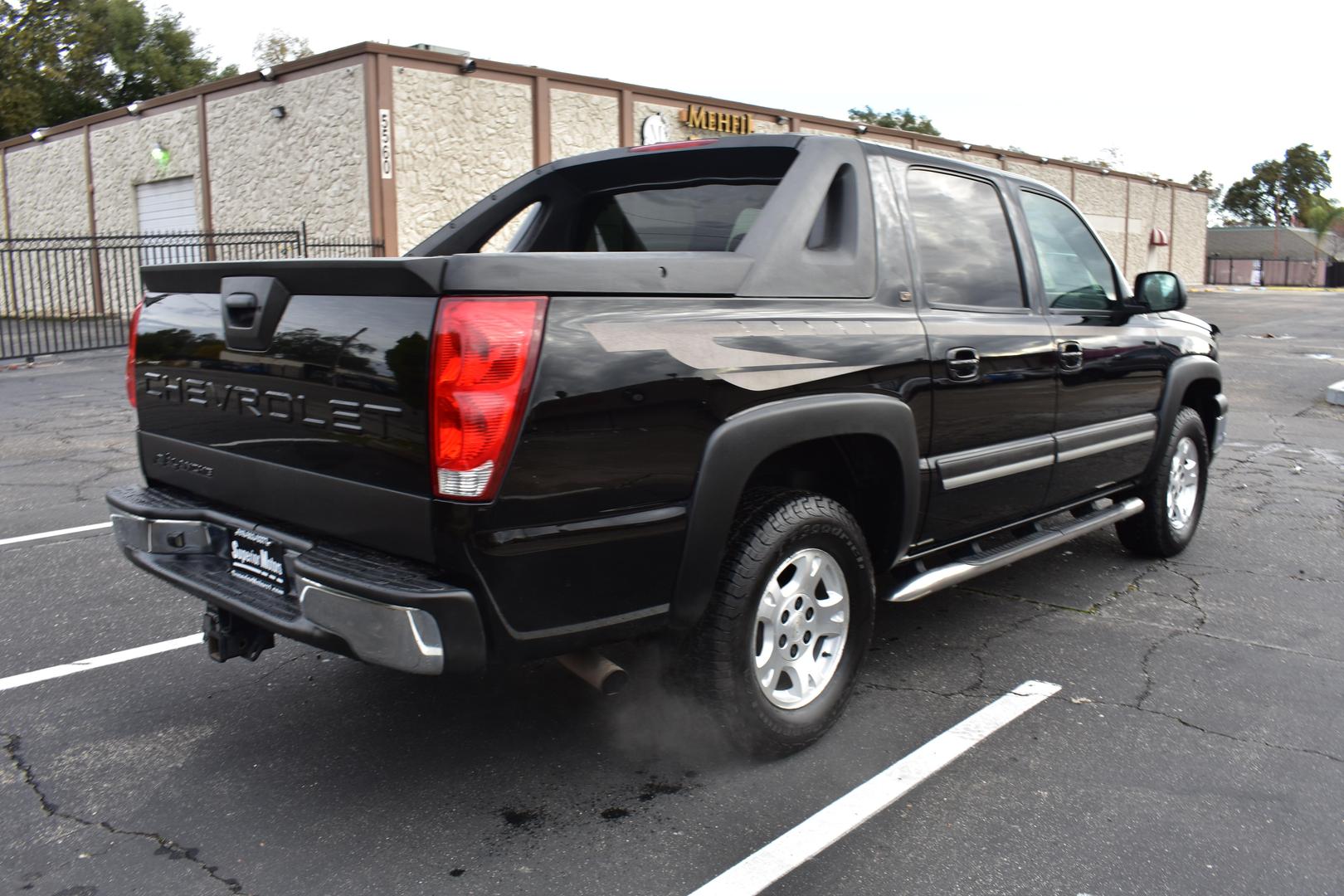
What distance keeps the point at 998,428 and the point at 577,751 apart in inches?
77.3

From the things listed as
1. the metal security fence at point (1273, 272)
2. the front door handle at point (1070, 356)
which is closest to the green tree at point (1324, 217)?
the metal security fence at point (1273, 272)

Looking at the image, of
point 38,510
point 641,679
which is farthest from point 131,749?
point 38,510

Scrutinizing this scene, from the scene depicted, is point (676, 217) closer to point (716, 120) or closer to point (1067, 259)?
point (1067, 259)

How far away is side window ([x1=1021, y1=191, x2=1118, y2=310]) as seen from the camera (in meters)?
4.56

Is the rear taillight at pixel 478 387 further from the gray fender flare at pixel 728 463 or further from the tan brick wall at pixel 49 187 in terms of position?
the tan brick wall at pixel 49 187

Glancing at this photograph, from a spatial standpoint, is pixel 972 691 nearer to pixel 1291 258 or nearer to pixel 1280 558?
pixel 1280 558

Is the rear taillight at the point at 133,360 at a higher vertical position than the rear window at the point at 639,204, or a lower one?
lower

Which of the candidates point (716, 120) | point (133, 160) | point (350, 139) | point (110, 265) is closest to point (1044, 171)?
point (716, 120)

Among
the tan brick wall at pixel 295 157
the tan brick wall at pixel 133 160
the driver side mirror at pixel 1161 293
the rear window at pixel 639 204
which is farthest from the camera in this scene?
the tan brick wall at pixel 133 160

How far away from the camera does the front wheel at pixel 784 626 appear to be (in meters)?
3.06

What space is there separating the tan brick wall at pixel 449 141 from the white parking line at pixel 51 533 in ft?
40.5

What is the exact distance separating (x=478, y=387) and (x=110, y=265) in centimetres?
2505

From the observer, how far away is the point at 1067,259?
4742 millimetres

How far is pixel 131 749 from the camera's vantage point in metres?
3.36
